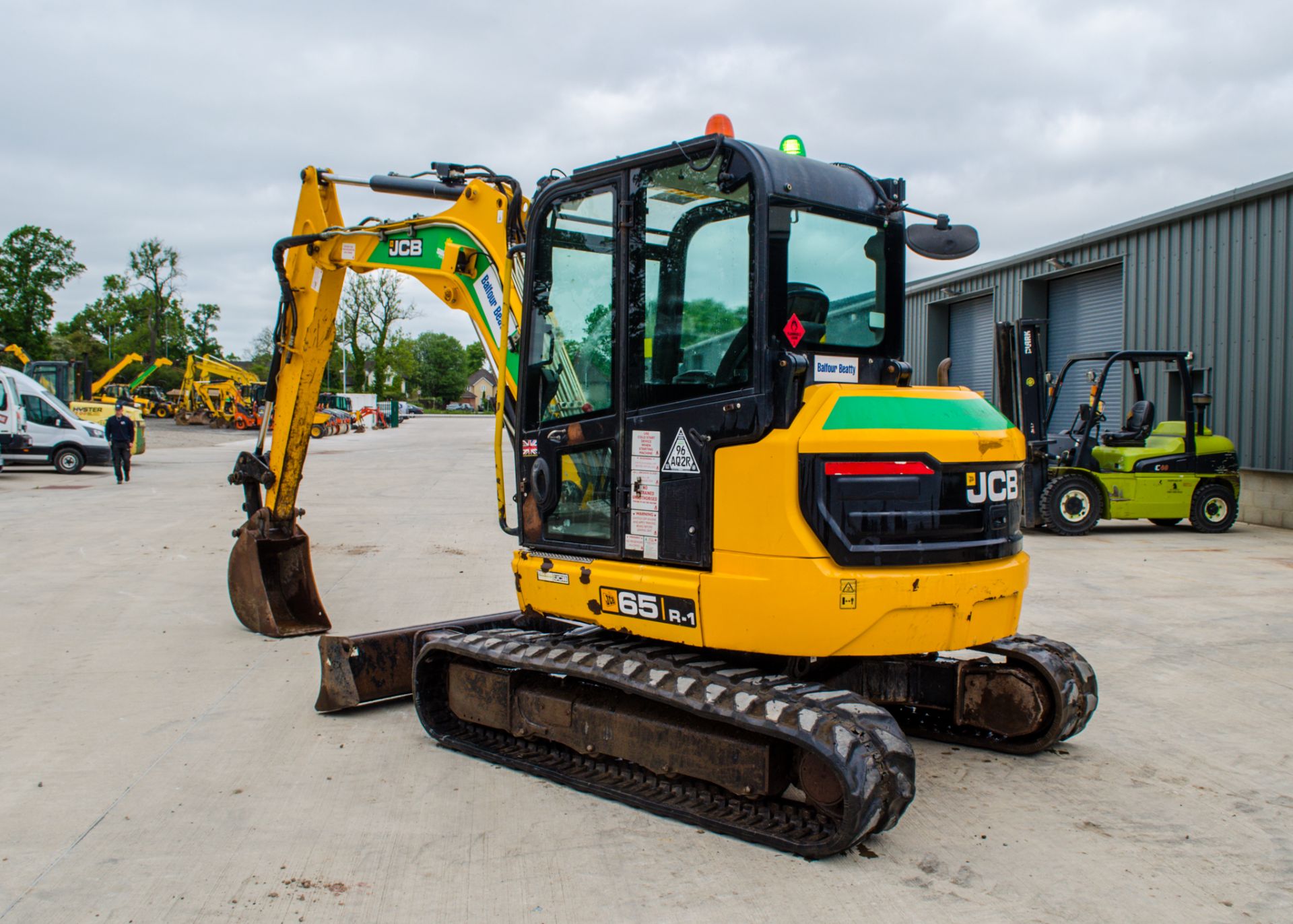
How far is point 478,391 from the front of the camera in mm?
149500

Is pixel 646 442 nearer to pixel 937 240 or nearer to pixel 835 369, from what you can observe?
pixel 835 369

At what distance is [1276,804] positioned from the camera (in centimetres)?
455

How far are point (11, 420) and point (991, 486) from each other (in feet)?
80.4

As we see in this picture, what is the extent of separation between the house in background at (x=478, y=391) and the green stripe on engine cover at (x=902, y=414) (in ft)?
414

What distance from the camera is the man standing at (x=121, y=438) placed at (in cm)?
2052

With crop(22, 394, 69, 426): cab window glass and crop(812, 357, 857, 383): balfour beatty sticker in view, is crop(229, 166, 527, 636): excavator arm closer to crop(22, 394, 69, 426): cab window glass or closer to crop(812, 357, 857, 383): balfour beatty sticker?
crop(812, 357, 857, 383): balfour beatty sticker

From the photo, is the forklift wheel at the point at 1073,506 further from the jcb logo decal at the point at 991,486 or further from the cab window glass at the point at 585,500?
the cab window glass at the point at 585,500

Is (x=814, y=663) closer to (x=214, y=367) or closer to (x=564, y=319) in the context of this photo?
(x=564, y=319)

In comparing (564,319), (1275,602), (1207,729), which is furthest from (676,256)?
(1275,602)

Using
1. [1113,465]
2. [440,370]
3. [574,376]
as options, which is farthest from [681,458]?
[440,370]

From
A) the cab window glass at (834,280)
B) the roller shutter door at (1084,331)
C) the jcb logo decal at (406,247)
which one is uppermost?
the roller shutter door at (1084,331)

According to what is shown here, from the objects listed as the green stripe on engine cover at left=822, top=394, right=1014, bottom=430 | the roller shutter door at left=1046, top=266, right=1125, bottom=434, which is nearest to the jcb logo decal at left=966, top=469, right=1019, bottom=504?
the green stripe on engine cover at left=822, top=394, right=1014, bottom=430

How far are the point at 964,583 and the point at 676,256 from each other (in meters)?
1.89

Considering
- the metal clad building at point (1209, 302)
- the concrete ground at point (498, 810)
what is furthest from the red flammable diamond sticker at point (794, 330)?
the metal clad building at point (1209, 302)
